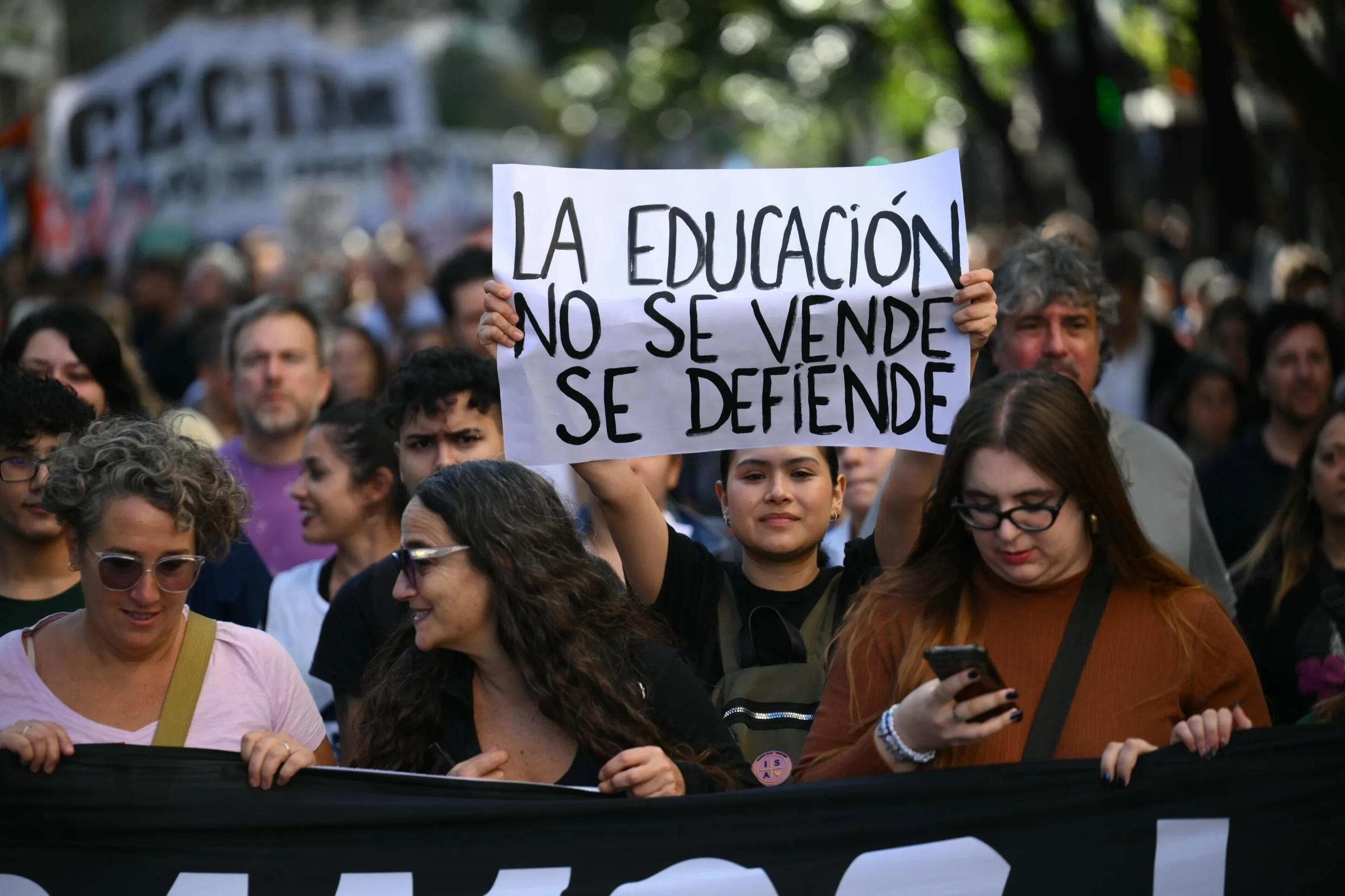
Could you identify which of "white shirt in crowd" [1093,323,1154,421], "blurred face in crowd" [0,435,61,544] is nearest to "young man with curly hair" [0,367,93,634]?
"blurred face in crowd" [0,435,61,544]

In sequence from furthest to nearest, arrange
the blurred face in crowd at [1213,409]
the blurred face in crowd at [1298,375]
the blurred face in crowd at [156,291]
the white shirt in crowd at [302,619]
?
the blurred face in crowd at [156,291]
the blurred face in crowd at [1213,409]
the blurred face in crowd at [1298,375]
the white shirt in crowd at [302,619]

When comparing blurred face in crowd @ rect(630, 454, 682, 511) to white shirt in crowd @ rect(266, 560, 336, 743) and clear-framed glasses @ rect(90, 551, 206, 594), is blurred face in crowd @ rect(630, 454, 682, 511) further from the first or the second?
clear-framed glasses @ rect(90, 551, 206, 594)

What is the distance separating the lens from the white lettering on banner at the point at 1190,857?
3.42 meters

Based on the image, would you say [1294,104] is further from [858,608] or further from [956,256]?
[858,608]

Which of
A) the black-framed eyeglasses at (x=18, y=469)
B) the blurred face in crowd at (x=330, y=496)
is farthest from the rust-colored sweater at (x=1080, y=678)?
the blurred face in crowd at (x=330, y=496)

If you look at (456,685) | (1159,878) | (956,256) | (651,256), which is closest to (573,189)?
(651,256)

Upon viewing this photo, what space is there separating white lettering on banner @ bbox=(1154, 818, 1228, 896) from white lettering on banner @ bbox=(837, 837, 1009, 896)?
0.96ft

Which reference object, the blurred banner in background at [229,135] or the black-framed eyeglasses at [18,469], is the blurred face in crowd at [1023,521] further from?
the blurred banner in background at [229,135]

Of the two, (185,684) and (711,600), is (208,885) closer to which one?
(185,684)

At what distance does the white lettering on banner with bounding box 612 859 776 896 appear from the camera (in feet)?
11.2

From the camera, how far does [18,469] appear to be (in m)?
4.40

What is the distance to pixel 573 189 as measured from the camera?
4203mm

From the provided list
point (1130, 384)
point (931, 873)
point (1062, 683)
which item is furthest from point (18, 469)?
point (1130, 384)

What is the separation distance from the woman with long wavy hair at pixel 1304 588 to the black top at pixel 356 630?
2254mm
